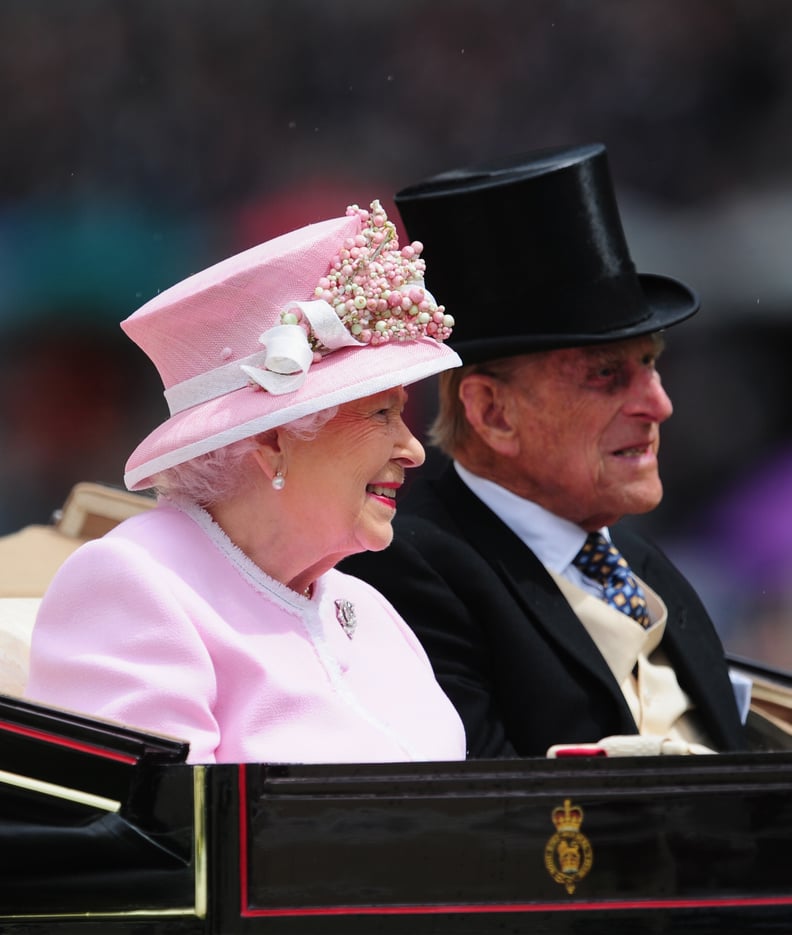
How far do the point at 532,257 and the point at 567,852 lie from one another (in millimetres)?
1461

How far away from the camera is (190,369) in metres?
1.99

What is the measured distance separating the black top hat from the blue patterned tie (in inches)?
16.7

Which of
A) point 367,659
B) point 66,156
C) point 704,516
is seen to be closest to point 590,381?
point 367,659

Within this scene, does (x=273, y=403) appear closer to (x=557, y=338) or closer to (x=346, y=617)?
(x=346, y=617)

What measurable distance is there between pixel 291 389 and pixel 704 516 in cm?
352

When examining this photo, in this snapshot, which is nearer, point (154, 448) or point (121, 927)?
point (121, 927)

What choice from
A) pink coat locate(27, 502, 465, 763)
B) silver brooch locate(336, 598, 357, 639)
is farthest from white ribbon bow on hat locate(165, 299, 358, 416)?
silver brooch locate(336, 598, 357, 639)

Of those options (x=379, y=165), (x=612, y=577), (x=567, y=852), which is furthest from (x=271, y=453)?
(x=379, y=165)

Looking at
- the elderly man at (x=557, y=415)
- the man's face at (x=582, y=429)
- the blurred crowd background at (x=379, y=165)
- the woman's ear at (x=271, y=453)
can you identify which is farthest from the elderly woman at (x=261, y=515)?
the blurred crowd background at (x=379, y=165)

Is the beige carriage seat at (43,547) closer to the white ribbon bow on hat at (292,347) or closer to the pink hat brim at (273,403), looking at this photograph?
the pink hat brim at (273,403)

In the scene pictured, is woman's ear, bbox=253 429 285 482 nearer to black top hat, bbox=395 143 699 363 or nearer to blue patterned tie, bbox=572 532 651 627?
black top hat, bbox=395 143 699 363

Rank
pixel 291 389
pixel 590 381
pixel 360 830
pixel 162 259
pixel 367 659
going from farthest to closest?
1. pixel 162 259
2. pixel 590 381
3. pixel 367 659
4. pixel 291 389
5. pixel 360 830

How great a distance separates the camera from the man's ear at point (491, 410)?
2.93m

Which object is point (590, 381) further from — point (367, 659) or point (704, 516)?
point (704, 516)
